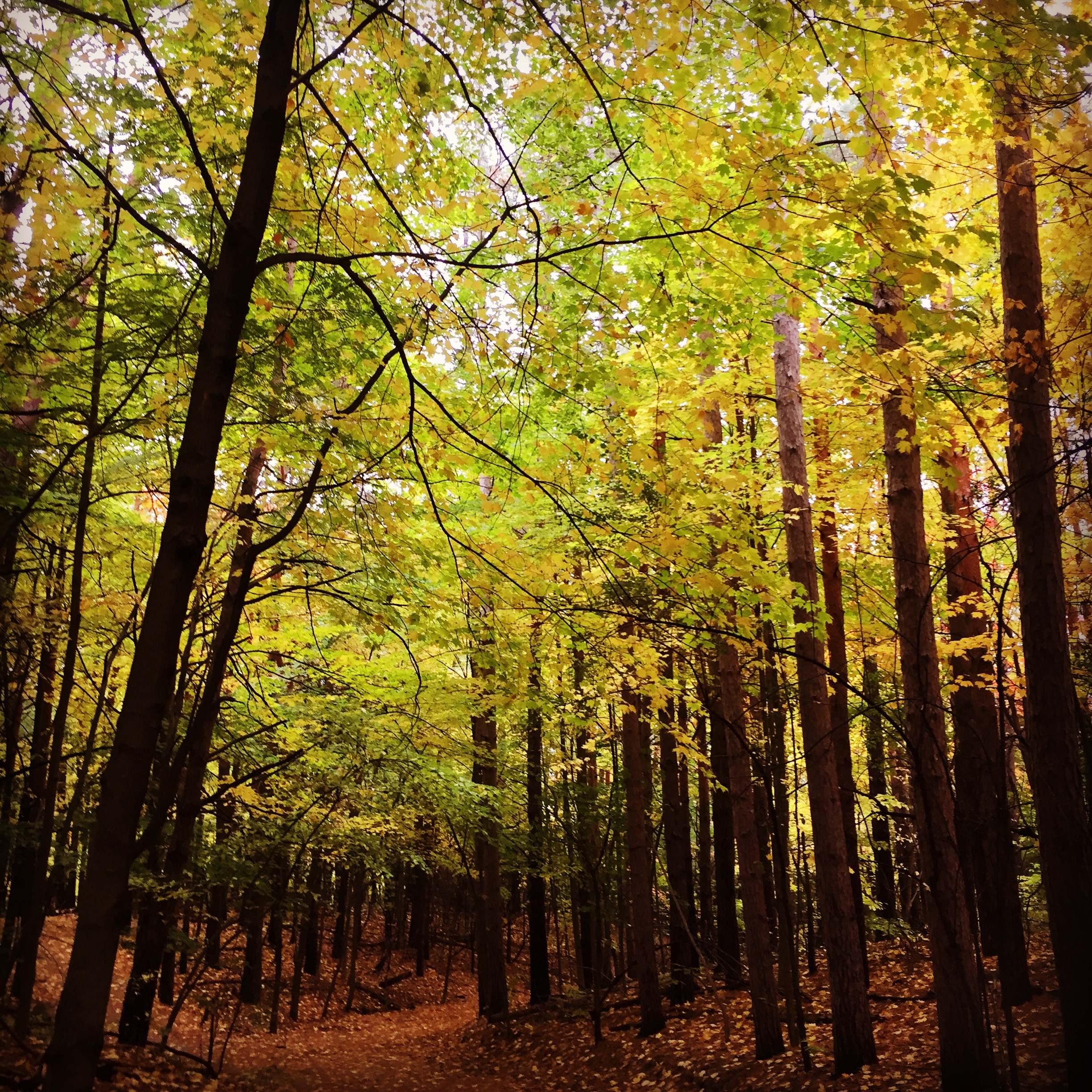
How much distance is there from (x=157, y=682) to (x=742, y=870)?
820 centimetres

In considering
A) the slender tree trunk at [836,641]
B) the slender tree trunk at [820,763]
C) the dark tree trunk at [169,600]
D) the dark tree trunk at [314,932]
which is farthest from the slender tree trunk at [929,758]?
the dark tree trunk at [314,932]

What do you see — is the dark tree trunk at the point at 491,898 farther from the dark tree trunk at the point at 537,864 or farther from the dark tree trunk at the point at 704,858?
the dark tree trunk at the point at 704,858

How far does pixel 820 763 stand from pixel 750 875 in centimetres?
197

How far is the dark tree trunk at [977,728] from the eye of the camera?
7.17m

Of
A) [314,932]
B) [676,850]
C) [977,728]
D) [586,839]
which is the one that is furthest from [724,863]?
[314,932]

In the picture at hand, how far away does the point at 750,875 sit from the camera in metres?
8.72

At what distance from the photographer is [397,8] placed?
416cm

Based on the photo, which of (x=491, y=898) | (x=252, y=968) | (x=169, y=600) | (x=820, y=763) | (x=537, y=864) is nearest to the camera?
(x=169, y=600)

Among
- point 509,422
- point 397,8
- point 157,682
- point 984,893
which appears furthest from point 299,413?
point 984,893

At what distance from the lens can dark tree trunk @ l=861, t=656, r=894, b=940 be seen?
43.8 ft

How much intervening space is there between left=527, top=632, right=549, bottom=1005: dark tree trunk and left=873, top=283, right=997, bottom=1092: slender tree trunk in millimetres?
8244

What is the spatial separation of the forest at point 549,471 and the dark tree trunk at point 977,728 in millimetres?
100

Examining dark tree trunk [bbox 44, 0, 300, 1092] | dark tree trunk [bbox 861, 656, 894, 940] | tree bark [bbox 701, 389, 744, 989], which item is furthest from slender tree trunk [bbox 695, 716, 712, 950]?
dark tree trunk [bbox 44, 0, 300, 1092]

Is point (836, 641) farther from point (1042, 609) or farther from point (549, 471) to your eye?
point (549, 471)
